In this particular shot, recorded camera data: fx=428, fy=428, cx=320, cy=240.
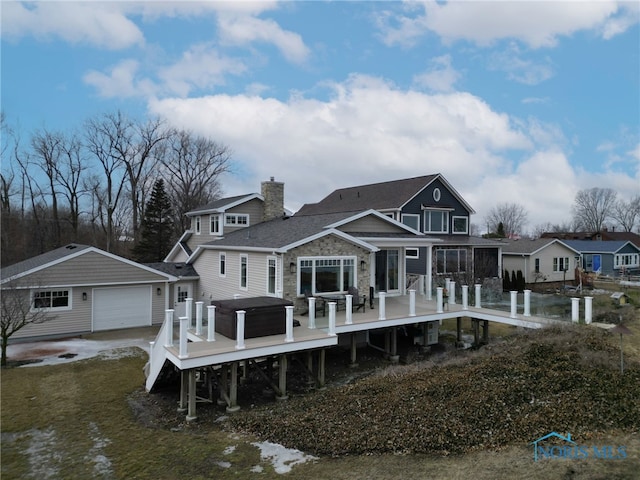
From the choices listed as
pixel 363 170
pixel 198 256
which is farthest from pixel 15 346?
pixel 363 170

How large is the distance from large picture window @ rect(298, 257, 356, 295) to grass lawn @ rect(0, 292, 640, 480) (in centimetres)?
528

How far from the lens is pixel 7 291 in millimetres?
14312

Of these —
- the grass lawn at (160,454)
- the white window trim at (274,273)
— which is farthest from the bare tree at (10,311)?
the white window trim at (274,273)

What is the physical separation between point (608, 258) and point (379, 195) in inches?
1019

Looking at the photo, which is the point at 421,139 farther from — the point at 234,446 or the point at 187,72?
the point at 234,446

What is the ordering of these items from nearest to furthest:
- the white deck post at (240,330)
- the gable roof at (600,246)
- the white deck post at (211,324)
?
1. the white deck post at (240,330)
2. the white deck post at (211,324)
3. the gable roof at (600,246)

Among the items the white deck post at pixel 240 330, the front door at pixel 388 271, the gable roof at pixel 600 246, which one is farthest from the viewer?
the gable roof at pixel 600 246

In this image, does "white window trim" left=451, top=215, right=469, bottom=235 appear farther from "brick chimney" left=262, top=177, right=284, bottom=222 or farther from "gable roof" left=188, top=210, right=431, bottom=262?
"brick chimney" left=262, top=177, right=284, bottom=222

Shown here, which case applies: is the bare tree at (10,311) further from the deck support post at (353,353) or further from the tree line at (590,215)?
the tree line at (590,215)

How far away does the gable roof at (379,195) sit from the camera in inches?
1022

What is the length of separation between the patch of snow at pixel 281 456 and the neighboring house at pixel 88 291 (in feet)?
41.9

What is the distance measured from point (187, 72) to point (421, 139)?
14.0 meters

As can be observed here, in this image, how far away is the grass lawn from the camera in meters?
6.50

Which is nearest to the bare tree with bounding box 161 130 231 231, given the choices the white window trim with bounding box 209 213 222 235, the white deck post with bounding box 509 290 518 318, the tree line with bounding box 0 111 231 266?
the tree line with bounding box 0 111 231 266
